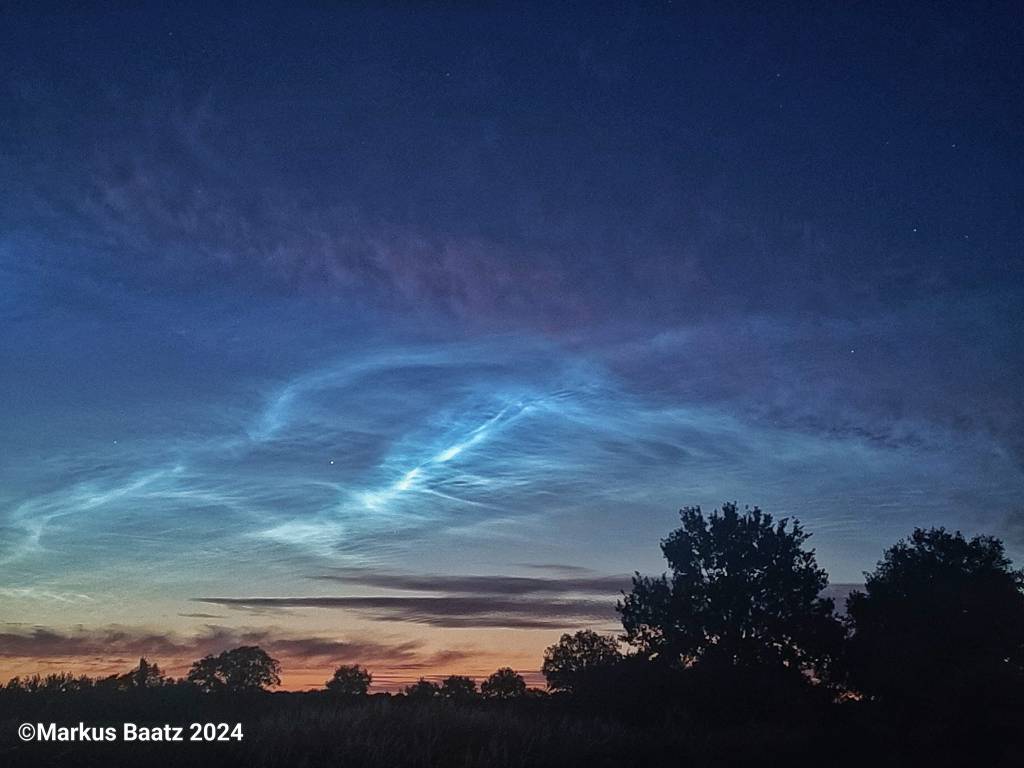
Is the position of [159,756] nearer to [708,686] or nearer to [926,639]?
[708,686]

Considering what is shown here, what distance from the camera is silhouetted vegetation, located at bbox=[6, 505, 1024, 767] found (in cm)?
1636

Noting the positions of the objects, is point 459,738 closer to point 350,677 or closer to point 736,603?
point 736,603

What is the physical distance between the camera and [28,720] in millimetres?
17656

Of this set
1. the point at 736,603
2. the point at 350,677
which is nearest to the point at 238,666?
the point at 350,677

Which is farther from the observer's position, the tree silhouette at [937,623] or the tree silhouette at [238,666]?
the tree silhouette at [238,666]

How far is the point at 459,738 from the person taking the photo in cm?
1758

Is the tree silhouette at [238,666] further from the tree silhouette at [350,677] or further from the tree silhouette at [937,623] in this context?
the tree silhouette at [937,623]

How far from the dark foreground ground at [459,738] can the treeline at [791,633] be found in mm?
2237

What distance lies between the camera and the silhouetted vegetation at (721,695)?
16359 millimetres

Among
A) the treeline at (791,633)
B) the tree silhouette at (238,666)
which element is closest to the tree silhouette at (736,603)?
the treeline at (791,633)

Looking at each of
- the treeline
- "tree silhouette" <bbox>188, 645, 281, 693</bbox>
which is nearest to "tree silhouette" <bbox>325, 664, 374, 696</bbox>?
"tree silhouette" <bbox>188, 645, 281, 693</bbox>

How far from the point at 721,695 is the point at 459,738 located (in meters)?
22.3

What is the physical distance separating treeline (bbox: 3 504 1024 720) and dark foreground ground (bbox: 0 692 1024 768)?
224 centimetres

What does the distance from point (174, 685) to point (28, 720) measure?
604cm
